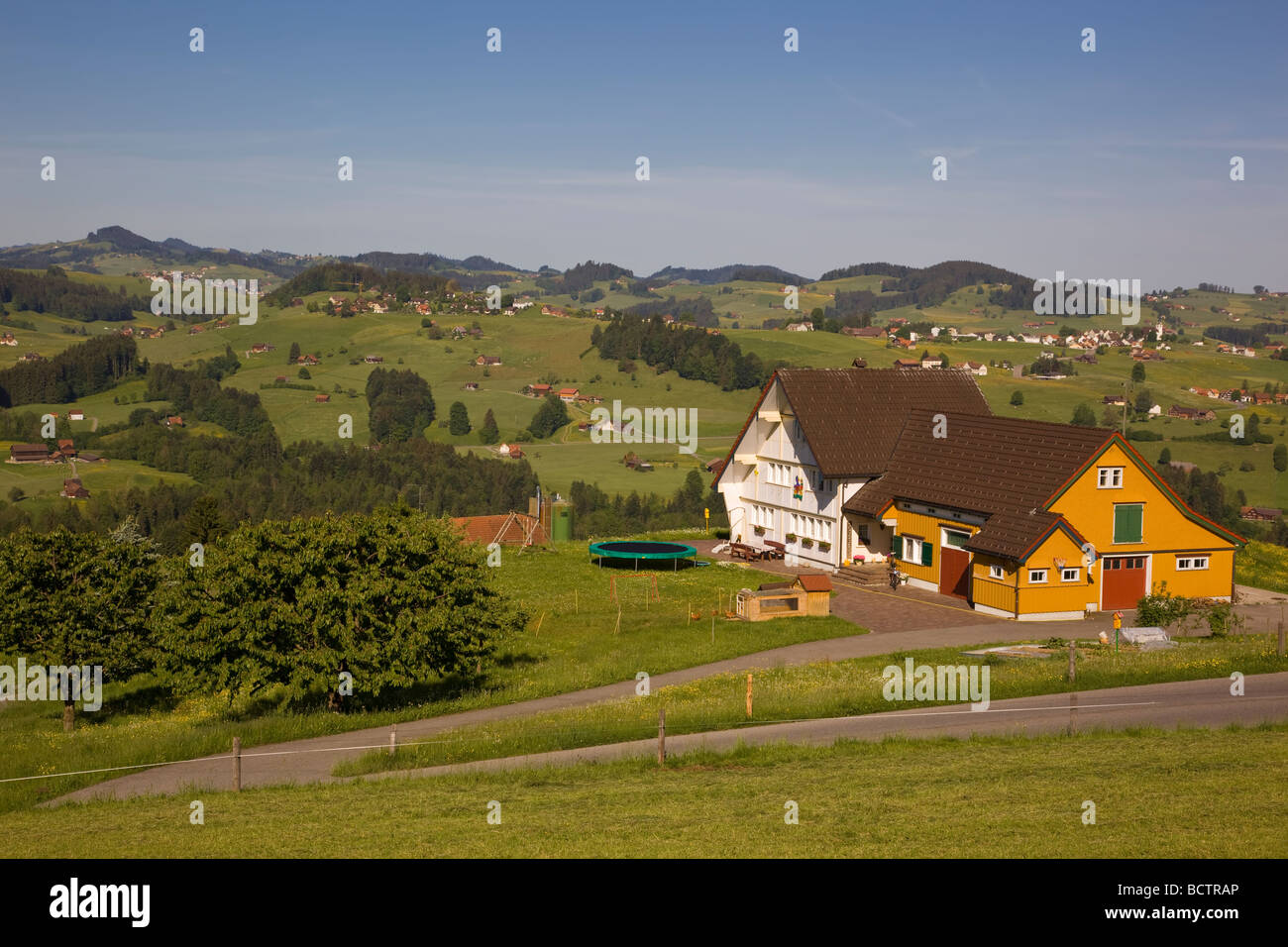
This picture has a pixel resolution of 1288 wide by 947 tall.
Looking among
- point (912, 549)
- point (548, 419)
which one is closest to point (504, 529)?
point (912, 549)

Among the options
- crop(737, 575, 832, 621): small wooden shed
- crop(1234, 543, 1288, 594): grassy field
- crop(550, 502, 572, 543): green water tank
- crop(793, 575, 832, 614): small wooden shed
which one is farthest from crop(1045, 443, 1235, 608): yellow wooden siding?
crop(550, 502, 572, 543): green water tank

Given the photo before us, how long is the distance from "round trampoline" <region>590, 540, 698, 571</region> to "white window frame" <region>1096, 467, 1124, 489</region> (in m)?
18.3

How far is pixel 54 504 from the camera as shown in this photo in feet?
444

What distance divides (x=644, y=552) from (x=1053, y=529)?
19301 mm

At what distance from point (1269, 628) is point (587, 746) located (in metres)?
27.7

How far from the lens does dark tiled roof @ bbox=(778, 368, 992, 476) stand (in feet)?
175

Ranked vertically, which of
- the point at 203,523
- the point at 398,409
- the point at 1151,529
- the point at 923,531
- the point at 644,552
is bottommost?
the point at 203,523

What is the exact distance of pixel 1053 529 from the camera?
141 feet

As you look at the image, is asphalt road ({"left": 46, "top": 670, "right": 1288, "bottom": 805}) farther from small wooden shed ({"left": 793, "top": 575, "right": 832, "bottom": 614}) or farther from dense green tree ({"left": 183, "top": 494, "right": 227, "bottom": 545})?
dense green tree ({"left": 183, "top": 494, "right": 227, "bottom": 545})

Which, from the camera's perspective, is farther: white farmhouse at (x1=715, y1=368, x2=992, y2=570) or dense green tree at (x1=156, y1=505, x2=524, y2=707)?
white farmhouse at (x1=715, y1=368, x2=992, y2=570)

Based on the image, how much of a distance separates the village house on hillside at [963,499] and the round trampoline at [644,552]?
5510mm

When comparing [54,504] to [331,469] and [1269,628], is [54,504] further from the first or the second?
[1269,628]

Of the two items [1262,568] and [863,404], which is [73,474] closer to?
[863,404]

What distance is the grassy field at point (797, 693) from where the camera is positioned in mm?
25328
